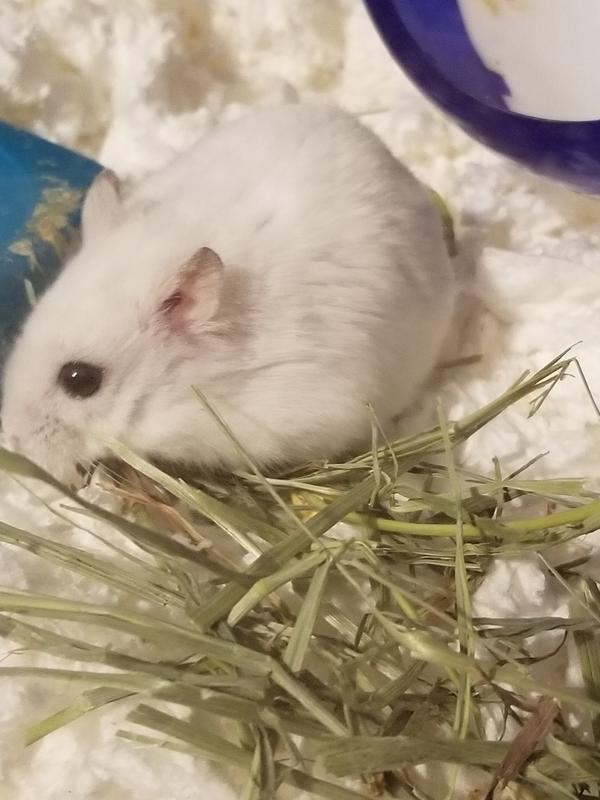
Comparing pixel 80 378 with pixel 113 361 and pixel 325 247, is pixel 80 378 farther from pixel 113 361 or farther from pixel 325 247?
pixel 325 247

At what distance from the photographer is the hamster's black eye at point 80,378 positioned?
45.8 inches

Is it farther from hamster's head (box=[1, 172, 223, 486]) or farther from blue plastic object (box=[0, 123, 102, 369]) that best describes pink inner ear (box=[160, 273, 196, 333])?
blue plastic object (box=[0, 123, 102, 369])

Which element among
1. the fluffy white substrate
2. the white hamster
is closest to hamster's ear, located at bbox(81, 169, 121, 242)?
the white hamster

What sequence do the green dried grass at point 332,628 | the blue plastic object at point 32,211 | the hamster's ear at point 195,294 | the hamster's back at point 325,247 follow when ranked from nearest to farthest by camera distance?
the green dried grass at point 332,628
the hamster's ear at point 195,294
the hamster's back at point 325,247
the blue plastic object at point 32,211

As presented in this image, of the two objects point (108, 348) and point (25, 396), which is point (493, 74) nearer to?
point (108, 348)

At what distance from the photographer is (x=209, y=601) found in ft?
3.28

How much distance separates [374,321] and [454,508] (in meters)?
0.28

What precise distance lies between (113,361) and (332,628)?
0.43 meters

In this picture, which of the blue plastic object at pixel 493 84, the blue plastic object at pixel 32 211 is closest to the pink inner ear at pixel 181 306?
the blue plastic object at pixel 32 211

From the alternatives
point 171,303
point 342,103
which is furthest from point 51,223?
point 342,103

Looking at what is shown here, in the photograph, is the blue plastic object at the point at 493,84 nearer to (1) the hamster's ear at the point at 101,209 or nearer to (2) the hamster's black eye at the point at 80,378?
(1) the hamster's ear at the point at 101,209

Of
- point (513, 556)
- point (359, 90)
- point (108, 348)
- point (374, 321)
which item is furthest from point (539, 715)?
point (359, 90)

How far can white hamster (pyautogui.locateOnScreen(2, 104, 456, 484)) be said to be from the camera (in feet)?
3.84

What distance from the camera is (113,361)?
1.17m
